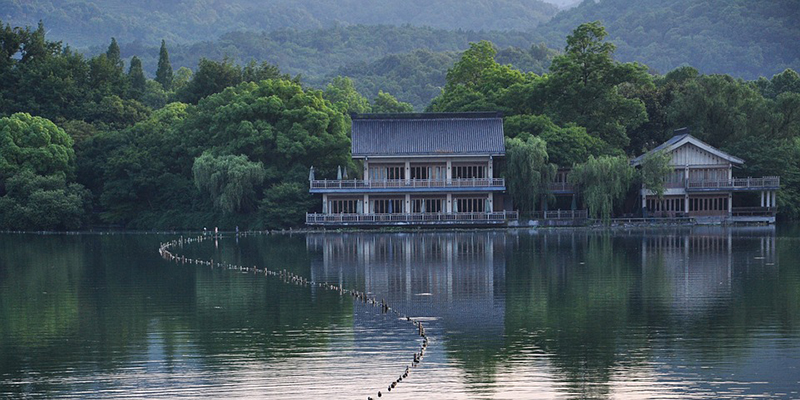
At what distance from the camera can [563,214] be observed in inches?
2621

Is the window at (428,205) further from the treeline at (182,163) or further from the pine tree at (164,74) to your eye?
the pine tree at (164,74)

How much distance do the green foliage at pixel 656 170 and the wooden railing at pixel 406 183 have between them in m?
8.70

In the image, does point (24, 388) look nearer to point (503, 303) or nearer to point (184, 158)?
point (503, 303)

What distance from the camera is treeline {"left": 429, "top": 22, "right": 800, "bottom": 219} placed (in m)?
64.7

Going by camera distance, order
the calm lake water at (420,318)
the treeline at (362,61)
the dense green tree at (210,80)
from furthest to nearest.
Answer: the treeline at (362,61)
the dense green tree at (210,80)
the calm lake water at (420,318)

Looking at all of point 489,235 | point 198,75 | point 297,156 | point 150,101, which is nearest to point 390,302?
point 489,235

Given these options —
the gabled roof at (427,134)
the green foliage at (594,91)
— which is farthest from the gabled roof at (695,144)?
the gabled roof at (427,134)

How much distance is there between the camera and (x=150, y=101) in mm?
100062

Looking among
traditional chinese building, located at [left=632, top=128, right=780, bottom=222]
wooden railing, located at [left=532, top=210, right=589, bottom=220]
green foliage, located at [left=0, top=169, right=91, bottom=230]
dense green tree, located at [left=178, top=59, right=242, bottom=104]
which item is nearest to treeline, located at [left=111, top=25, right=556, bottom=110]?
dense green tree, located at [left=178, top=59, right=242, bottom=104]

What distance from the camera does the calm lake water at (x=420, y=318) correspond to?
21.0 m

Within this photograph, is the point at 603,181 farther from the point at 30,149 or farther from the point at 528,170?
the point at 30,149

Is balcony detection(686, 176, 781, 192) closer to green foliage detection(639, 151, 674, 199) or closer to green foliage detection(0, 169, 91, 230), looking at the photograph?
green foliage detection(639, 151, 674, 199)

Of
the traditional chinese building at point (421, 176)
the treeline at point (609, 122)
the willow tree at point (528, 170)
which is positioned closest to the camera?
the willow tree at point (528, 170)

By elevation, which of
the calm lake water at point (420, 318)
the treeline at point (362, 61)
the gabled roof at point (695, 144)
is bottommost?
the calm lake water at point (420, 318)
